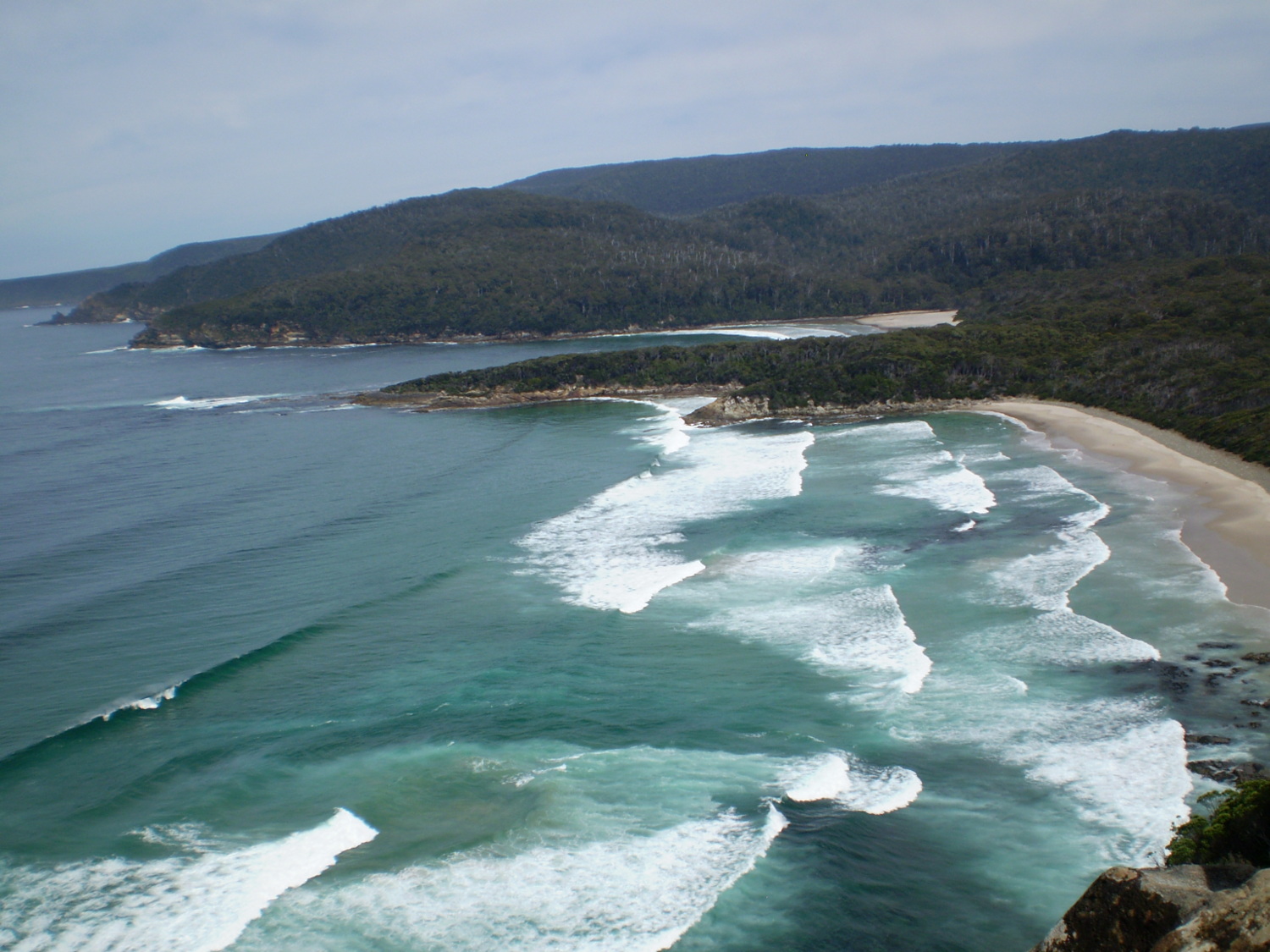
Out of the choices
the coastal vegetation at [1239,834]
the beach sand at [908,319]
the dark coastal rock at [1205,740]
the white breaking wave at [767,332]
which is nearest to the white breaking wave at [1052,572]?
the dark coastal rock at [1205,740]

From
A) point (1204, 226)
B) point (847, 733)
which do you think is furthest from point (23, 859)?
point (1204, 226)

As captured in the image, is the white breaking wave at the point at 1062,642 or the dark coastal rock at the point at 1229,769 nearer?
the dark coastal rock at the point at 1229,769

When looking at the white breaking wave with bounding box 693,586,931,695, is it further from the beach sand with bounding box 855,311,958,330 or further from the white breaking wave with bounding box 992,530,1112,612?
the beach sand with bounding box 855,311,958,330

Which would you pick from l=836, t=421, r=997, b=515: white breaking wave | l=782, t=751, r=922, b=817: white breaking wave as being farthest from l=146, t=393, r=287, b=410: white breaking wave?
l=782, t=751, r=922, b=817: white breaking wave

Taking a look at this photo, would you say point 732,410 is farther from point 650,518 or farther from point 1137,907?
point 1137,907

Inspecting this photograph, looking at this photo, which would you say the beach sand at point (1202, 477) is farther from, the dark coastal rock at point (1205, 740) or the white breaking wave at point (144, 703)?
Result: the white breaking wave at point (144, 703)

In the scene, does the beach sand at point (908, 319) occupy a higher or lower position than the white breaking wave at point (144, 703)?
higher

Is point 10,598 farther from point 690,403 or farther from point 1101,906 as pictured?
point 690,403
